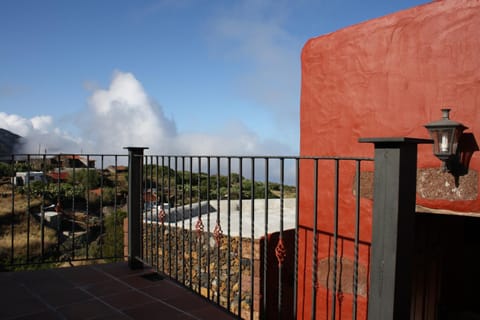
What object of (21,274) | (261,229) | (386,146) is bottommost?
(261,229)

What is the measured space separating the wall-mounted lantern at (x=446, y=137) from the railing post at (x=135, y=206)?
2.47 metres

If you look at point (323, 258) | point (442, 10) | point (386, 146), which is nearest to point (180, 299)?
point (323, 258)

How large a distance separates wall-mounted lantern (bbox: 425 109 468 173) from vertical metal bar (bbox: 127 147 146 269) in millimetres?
2465

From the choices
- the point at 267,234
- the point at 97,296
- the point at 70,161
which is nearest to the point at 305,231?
the point at 267,234

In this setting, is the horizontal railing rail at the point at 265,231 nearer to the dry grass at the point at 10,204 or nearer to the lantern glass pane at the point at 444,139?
the lantern glass pane at the point at 444,139

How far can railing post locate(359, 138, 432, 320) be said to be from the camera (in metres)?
1.45

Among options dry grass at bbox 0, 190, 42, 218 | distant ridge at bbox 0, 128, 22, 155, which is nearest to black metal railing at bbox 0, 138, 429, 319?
dry grass at bbox 0, 190, 42, 218

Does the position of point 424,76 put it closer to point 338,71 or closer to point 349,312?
point 338,71

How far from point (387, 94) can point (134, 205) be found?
8.13 ft

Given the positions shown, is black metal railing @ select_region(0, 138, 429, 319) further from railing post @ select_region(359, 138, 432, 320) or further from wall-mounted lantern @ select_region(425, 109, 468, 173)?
wall-mounted lantern @ select_region(425, 109, 468, 173)

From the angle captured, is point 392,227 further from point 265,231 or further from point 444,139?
point 444,139

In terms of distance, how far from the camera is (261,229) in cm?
782

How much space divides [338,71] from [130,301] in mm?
2688

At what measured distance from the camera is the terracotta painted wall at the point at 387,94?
2781 mm
